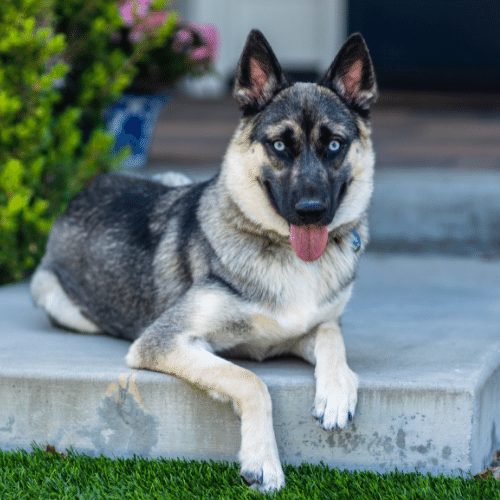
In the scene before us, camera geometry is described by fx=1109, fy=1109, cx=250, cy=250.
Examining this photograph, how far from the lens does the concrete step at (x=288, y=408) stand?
11.5 ft

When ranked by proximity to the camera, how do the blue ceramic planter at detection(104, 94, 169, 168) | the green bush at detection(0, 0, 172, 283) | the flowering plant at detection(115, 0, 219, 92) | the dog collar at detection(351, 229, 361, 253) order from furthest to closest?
1. the flowering plant at detection(115, 0, 219, 92)
2. the blue ceramic planter at detection(104, 94, 169, 168)
3. the green bush at detection(0, 0, 172, 283)
4. the dog collar at detection(351, 229, 361, 253)

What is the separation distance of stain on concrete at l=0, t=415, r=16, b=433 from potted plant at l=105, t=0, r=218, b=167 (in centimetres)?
288

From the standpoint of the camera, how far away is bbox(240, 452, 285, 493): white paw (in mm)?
3227

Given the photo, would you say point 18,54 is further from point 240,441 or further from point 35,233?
point 240,441

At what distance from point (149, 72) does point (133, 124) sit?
40cm

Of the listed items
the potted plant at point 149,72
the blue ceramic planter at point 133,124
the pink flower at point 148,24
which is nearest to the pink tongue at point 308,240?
the pink flower at point 148,24

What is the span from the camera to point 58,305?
4.46 meters

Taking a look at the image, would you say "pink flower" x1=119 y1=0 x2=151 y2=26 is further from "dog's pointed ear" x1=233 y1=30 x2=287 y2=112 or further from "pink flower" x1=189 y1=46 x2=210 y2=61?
"dog's pointed ear" x1=233 y1=30 x2=287 y2=112

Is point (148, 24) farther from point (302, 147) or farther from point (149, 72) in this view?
point (302, 147)

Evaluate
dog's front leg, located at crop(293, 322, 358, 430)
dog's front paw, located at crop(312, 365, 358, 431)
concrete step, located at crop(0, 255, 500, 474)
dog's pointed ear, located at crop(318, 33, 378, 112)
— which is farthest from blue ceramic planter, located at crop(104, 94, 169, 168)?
dog's front paw, located at crop(312, 365, 358, 431)

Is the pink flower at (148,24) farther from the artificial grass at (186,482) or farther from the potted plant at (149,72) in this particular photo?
the artificial grass at (186,482)

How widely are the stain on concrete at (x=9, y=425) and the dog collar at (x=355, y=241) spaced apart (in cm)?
131

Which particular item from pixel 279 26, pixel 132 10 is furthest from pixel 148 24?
pixel 279 26

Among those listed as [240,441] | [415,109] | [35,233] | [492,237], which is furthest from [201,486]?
[415,109]
